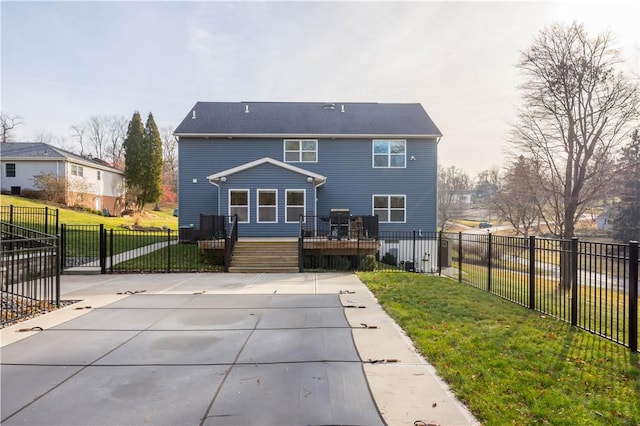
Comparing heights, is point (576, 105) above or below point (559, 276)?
above

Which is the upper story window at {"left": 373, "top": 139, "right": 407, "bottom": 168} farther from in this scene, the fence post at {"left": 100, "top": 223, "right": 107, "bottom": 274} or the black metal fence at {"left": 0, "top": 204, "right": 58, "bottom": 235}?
the black metal fence at {"left": 0, "top": 204, "right": 58, "bottom": 235}

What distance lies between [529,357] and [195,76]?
17.1 m

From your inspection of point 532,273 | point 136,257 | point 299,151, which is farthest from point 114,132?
point 532,273

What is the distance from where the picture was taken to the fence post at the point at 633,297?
4.39 m

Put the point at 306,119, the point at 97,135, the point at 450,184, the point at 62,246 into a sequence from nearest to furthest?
the point at 62,246, the point at 306,119, the point at 450,184, the point at 97,135

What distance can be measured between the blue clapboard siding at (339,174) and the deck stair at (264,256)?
5.30m

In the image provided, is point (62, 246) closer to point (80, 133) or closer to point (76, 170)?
point (76, 170)

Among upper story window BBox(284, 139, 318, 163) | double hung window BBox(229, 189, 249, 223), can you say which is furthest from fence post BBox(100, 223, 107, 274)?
upper story window BBox(284, 139, 318, 163)

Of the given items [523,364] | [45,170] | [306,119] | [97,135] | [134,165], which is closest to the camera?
[523,364]

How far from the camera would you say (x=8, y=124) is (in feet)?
155

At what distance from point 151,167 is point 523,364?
38314 mm

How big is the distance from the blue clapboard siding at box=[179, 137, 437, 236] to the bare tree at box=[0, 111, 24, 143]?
4629cm

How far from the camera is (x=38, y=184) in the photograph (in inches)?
1077

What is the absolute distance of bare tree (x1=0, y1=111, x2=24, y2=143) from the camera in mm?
47125
